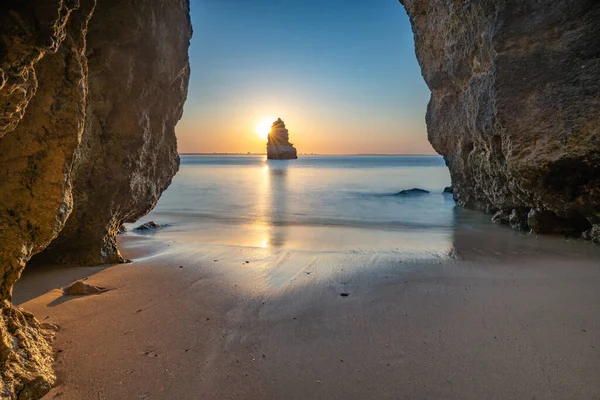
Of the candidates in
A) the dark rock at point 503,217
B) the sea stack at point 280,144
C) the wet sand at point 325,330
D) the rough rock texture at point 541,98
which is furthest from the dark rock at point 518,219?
the sea stack at point 280,144

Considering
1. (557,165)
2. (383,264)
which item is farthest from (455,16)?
(383,264)

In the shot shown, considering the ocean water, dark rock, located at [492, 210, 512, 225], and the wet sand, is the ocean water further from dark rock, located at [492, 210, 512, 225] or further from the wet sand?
the wet sand

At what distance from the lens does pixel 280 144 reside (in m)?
96.2

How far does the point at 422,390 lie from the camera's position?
2297 millimetres

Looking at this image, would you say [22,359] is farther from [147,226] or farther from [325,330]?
[147,226]

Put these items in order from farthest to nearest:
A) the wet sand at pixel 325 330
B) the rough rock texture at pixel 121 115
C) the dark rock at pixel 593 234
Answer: the dark rock at pixel 593 234 → the rough rock texture at pixel 121 115 → the wet sand at pixel 325 330

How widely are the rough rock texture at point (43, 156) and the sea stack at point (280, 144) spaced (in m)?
90.9

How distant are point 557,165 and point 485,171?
378cm

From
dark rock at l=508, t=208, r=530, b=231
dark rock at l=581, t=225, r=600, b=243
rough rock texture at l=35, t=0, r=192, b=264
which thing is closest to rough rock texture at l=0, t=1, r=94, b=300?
rough rock texture at l=35, t=0, r=192, b=264

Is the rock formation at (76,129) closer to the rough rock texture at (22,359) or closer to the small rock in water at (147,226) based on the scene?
the rough rock texture at (22,359)

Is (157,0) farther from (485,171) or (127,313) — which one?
(485,171)

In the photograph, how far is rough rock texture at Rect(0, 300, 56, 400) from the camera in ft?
6.66

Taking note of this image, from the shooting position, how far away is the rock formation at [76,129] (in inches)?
82.2

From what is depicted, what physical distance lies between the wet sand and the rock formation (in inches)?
17.3
